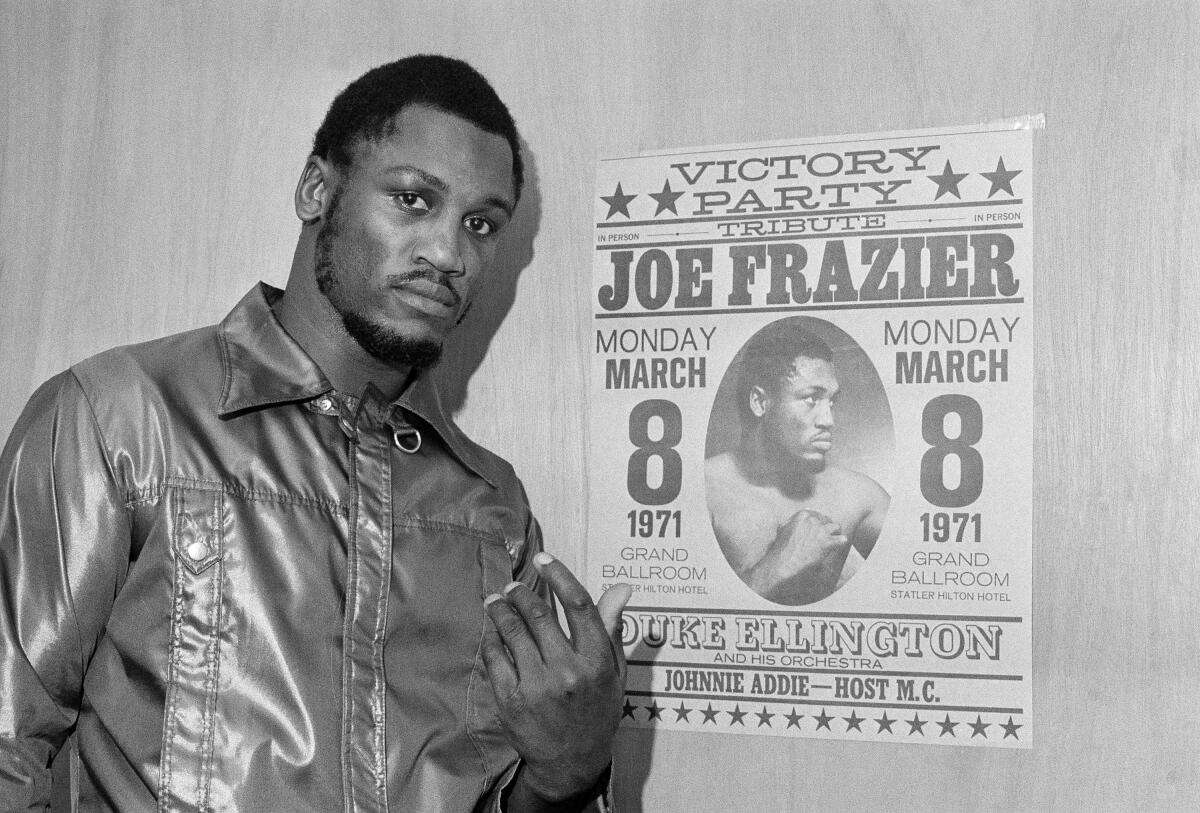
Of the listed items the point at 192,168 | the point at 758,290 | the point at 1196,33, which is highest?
the point at 1196,33

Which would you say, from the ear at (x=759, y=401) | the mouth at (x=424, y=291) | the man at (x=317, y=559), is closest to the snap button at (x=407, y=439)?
the man at (x=317, y=559)

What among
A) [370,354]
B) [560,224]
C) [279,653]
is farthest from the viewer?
[560,224]

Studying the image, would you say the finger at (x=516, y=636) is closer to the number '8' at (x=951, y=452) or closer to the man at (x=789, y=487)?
the man at (x=789, y=487)

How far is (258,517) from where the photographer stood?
1004 millimetres

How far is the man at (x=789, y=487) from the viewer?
3.98 ft

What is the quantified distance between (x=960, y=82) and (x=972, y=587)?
48 centimetres

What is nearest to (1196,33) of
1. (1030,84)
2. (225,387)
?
(1030,84)

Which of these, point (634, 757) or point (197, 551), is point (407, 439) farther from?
point (634, 757)

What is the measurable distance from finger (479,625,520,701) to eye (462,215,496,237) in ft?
1.18

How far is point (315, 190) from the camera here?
1.14 metres

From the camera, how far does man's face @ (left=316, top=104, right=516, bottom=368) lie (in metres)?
1.07

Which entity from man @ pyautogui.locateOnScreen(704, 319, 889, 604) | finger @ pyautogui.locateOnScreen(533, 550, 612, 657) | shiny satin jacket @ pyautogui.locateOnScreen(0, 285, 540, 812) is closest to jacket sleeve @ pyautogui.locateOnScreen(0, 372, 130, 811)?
shiny satin jacket @ pyautogui.locateOnScreen(0, 285, 540, 812)

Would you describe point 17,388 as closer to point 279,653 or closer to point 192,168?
point 192,168

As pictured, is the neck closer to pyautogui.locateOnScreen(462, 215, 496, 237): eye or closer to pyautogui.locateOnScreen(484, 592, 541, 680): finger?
pyautogui.locateOnScreen(462, 215, 496, 237): eye
